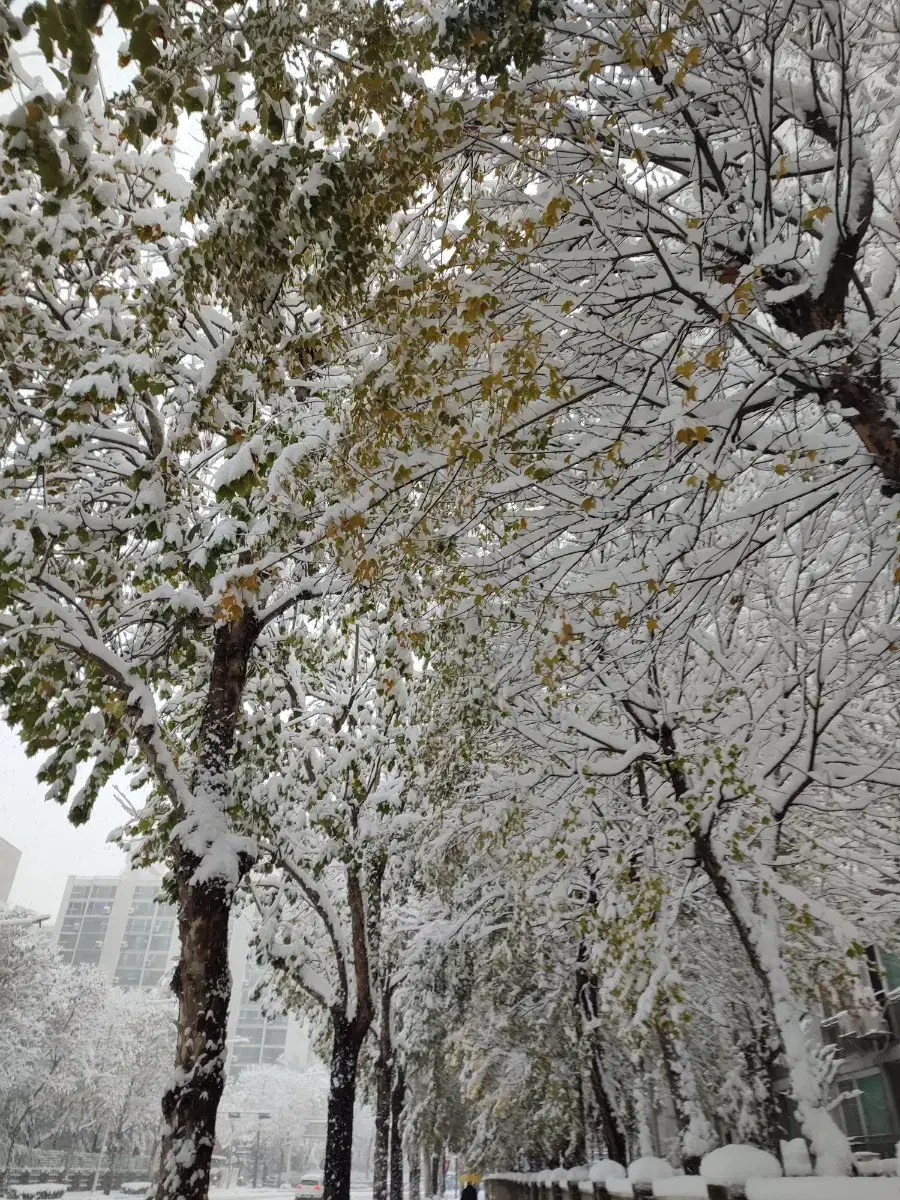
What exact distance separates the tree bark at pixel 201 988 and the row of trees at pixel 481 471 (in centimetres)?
4

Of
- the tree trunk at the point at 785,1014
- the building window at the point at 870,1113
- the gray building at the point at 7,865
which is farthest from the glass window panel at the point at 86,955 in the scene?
the tree trunk at the point at 785,1014

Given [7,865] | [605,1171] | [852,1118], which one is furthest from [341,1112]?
[7,865]

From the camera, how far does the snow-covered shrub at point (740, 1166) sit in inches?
225

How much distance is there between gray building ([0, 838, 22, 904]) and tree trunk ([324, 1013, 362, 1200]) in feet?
255

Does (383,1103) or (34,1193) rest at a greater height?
(383,1103)

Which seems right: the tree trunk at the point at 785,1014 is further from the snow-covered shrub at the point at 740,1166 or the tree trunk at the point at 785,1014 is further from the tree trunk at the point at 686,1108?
the tree trunk at the point at 686,1108

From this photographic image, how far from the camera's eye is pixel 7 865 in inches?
3054

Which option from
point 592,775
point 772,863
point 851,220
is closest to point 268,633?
point 592,775

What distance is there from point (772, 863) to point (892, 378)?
16.6 feet

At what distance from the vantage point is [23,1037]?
3653 cm

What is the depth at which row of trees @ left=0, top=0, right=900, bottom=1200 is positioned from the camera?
4.33 meters

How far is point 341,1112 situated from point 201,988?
676 centimetres

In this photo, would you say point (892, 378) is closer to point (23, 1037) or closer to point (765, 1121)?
point (765, 1121)

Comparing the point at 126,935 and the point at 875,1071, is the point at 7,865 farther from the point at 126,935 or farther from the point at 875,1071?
the point at 875,1071
